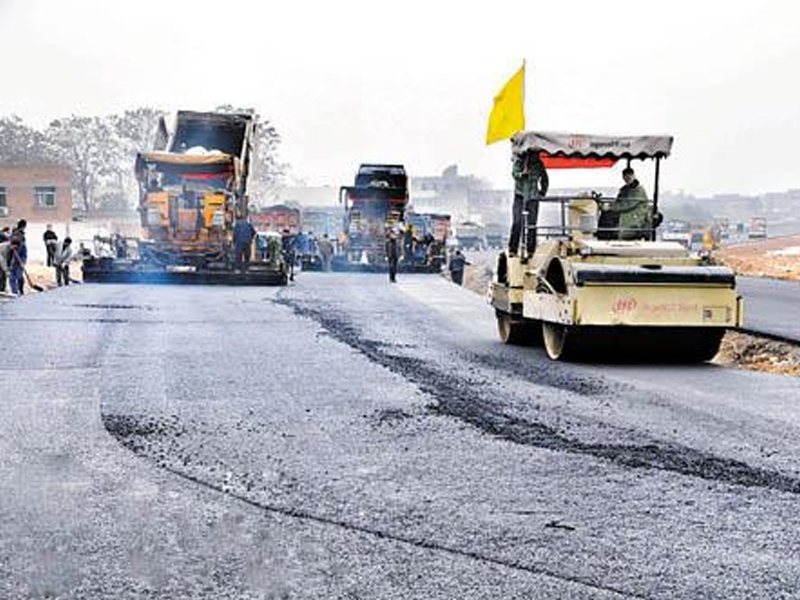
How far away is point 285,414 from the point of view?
26.7 ft

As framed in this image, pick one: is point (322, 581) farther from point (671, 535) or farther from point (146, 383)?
point (146, 383)

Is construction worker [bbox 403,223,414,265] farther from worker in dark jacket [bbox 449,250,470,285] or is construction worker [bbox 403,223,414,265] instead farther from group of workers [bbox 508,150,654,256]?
group of workers [bbox 508,150,654,256]

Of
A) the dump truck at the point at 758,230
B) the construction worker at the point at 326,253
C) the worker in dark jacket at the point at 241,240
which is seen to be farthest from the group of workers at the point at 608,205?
the dump truck at the point at 758,230

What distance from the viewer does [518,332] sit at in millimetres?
13445

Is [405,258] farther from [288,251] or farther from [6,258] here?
[6,258]

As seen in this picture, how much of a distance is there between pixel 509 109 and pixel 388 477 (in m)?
9.40

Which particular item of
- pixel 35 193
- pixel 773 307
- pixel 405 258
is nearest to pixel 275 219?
pixel 405 258

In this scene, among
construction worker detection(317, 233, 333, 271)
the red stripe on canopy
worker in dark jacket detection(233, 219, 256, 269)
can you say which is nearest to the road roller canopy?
the red stripe on canopy

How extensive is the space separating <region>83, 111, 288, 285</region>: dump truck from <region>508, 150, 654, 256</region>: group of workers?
13339mm

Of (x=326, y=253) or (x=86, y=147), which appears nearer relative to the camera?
(x=326, y=253)

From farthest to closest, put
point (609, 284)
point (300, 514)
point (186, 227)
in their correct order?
1. point (186, 227)
2. point (609, 284)
3. point (300, 514)

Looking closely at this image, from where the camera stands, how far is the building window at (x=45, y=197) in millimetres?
76875

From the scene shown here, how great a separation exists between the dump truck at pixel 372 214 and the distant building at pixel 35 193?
45264 mm

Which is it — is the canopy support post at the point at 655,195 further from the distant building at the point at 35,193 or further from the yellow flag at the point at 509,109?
the distant building at the point at 35,193
